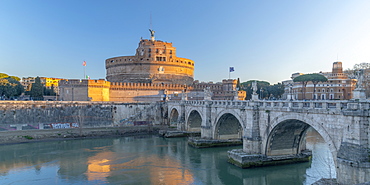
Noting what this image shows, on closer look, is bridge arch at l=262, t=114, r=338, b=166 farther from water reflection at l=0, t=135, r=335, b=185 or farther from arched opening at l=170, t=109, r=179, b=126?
arched opening at l=170, t=109, r=179, b=126

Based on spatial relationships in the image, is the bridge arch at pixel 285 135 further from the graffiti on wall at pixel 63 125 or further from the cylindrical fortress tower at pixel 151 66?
the cylindrical fortress tower at pixel 151 66

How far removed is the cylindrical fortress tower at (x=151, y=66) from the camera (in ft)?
182

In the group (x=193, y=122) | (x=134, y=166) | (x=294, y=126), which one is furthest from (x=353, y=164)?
→ (x=193, y=122)

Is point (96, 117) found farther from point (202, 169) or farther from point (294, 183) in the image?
point (294, 183)

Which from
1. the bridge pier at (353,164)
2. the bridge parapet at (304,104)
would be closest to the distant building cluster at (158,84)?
the bridge parapet at (304,104)

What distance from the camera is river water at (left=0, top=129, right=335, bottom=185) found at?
17656 mm

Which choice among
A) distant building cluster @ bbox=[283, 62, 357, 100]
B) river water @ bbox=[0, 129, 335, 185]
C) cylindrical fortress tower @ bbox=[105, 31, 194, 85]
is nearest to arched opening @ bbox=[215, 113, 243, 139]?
river water @ bbox=[0, 129, 335, 185]

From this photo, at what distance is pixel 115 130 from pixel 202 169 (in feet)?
63.1

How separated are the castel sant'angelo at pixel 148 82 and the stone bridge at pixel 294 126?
57.2 ft

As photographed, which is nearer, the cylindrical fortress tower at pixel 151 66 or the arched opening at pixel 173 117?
the arched opening at pixel 173 117

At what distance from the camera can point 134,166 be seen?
826 inches

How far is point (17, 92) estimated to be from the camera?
57.5 metres

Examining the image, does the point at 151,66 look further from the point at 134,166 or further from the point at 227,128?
the point at 134,166

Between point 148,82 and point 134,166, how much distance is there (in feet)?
114
